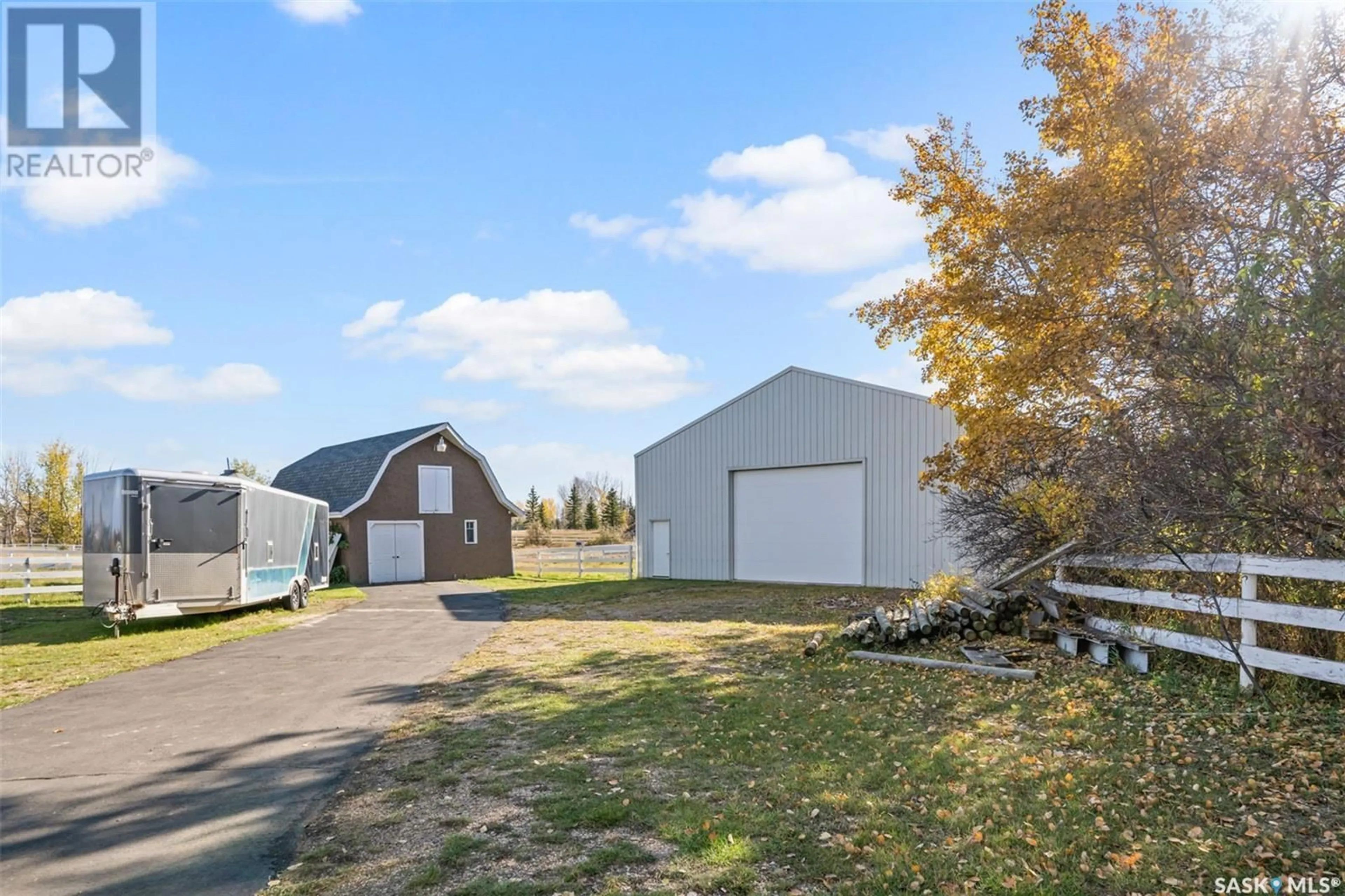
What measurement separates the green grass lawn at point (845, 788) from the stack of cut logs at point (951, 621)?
1.42 metres

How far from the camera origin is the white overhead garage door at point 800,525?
18844 millimetres

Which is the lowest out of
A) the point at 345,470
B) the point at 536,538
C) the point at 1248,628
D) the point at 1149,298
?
the point at 536,538

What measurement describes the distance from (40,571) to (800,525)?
26.7m

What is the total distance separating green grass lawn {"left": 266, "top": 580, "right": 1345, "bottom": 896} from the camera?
11.0ft

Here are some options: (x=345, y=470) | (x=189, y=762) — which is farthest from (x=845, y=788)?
(x=345, y=470)

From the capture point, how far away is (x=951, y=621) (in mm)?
9266

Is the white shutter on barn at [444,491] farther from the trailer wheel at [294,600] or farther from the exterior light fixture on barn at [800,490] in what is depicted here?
the trailer wheel at [294,600]

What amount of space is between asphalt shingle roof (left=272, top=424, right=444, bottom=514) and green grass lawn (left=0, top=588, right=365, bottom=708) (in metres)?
8.31

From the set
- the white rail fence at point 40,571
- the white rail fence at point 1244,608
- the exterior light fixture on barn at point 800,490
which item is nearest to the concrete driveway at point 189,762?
the white rail fence at point 40,571

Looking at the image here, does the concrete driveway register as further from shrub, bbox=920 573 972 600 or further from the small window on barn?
the small window on barn

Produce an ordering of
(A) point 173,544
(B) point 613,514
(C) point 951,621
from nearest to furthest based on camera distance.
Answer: (C) point 951,621, (A) point 173,544, (B) point 613,514

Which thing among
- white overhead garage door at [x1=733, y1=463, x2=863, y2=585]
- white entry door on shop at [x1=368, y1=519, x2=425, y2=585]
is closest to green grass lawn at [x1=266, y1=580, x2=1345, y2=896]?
white overhead garage door at [x1=733, y1=463, x2=863, y2=585]

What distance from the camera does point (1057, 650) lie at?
8500mm

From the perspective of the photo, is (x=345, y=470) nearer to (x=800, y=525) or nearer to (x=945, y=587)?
(x=800, y=525)
